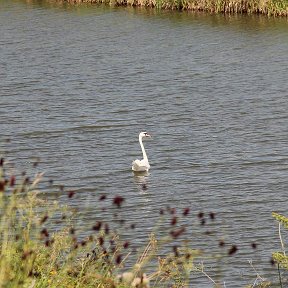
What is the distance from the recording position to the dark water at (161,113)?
15164mm

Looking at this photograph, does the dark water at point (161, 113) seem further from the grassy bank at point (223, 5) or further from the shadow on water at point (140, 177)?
the grassy bank at point (223, 5)

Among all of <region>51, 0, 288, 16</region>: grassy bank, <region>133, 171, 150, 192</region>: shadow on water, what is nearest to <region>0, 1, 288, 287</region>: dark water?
<region>133, 171, 150, 192</region>: shadow on water

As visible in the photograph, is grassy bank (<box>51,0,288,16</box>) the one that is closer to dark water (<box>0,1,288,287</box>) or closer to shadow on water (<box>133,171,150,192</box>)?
dark water (<box>0,1,288,287</box>)

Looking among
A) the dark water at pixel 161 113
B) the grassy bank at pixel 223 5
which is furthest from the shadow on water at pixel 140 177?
the grassy bank at pixel 223 5

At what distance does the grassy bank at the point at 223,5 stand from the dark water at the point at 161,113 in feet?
1.75

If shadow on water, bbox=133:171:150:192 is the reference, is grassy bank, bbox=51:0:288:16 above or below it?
below

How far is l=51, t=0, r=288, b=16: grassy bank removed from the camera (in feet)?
107

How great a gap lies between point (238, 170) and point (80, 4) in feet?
68.6

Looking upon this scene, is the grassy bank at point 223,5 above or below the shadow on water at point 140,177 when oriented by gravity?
below

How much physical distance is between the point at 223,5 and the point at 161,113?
1281cm

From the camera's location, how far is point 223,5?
33.8 metres

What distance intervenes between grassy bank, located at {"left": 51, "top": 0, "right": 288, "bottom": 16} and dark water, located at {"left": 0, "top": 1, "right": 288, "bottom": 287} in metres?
0.53

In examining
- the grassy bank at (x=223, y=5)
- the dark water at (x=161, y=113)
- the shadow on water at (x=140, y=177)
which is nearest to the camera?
the dark water at (x=161, y=113)

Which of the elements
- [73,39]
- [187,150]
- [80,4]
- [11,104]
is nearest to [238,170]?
[187,150]
